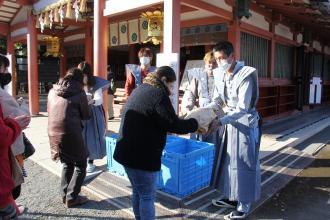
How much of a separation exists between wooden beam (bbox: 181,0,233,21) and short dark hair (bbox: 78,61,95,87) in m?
2.13

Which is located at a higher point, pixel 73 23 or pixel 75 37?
pixel 73 23

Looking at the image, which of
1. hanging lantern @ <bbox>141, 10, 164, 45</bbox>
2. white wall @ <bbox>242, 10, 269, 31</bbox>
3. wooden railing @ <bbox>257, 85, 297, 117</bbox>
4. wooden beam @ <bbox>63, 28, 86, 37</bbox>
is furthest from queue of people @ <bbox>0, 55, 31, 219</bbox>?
wooden beam @ <bbox>63, 28, 86, 37</bbox>

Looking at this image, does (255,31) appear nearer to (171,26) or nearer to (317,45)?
(171,26)

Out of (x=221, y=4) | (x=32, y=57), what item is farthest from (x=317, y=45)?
(x=32, y=57)

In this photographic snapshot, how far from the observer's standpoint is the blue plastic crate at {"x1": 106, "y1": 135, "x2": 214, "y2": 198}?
13.3 feet

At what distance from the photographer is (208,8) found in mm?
6496

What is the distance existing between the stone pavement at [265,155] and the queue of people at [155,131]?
1.31ft

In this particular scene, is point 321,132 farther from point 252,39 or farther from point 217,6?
point 217,6

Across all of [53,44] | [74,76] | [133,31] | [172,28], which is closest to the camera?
[74,76]

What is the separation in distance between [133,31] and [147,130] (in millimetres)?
6118

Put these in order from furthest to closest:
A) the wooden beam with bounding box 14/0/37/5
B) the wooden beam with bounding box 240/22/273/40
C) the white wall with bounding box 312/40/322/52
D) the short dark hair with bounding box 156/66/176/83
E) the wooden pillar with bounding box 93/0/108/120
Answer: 1. the white wall with bounding box 312/40/322/52
2. the wooden beam with bounding box 14/0/37/5
3. the wooden beam with bounding box 240/22/273/40
4. the wooden pillar with bounding box 93/0/108/120
5. the short dark hair with bounding box 156/66/176/83

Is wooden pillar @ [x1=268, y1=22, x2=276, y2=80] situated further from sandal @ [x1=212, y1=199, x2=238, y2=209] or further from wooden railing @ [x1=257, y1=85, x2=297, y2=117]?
sandal @ [x1=212, y1=199, x2=238, y2=209]

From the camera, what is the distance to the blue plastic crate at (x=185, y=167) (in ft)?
13.3

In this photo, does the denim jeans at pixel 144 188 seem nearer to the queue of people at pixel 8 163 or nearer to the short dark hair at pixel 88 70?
the queue of people at pixel 8 163
